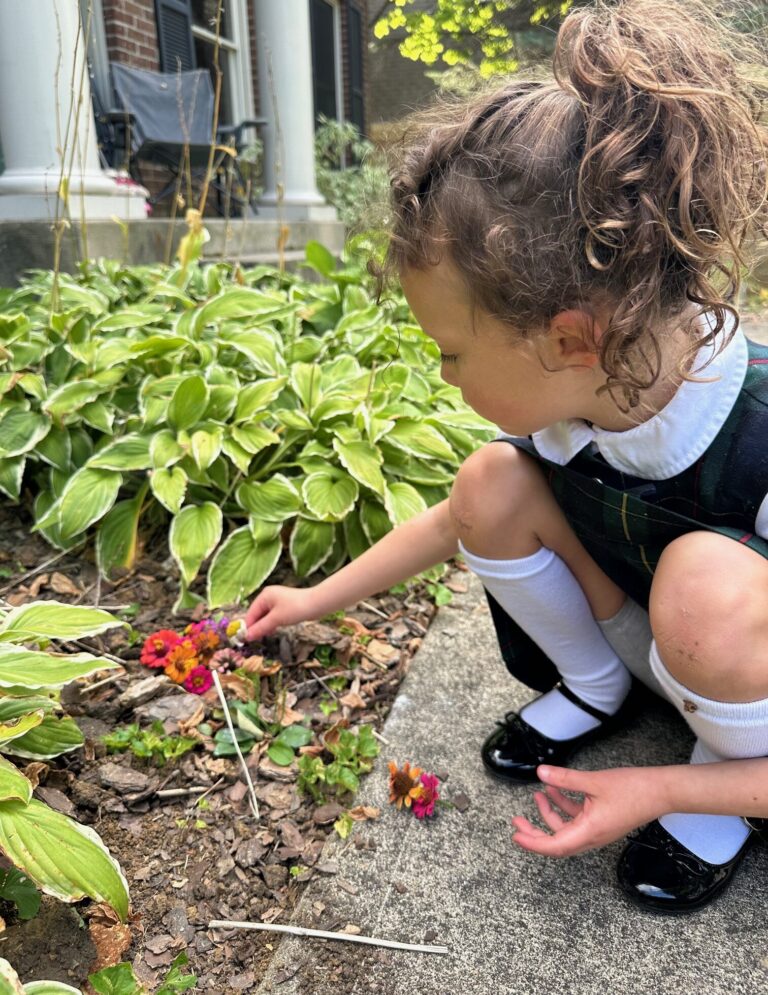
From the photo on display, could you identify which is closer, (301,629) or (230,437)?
(301,629)

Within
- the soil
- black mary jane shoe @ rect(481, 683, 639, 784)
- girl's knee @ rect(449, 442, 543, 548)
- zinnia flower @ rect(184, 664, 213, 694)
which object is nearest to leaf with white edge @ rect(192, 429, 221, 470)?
the soil

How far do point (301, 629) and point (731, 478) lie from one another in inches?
39.5

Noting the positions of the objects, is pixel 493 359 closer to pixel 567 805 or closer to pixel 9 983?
pixel 567 805

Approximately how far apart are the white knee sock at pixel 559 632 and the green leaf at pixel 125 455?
1.04 metres

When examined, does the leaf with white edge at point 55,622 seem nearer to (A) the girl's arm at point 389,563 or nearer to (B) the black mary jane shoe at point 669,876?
(A) the girl's arm at point 389,563

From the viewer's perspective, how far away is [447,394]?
8.64 feet

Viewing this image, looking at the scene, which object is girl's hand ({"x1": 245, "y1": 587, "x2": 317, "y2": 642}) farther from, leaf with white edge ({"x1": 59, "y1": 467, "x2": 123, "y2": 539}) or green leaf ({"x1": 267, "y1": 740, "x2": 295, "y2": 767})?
leaf with white edge ({"x1": 59, "y1": 467, "x2": 123, "y2": 539})

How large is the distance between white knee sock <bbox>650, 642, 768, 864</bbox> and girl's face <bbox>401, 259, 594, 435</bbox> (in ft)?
1.20

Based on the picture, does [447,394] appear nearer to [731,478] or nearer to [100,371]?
[100,371]

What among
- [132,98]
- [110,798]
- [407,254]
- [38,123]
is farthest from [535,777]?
[132,98]

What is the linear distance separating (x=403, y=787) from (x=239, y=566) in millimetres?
774

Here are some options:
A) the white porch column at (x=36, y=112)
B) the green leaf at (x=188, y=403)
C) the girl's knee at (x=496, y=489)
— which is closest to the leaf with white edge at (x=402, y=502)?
the green leaf at (x=188, y=403)

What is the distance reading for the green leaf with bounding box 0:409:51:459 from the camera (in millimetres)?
2092

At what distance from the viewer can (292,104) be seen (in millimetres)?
6727
